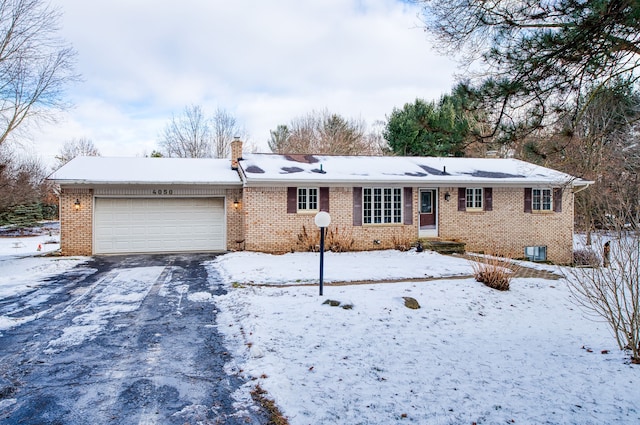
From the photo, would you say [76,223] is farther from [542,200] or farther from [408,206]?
[542,200]

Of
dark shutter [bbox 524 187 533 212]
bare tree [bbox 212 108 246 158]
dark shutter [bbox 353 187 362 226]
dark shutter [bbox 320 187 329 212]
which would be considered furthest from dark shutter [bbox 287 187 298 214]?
bare tree [bbox 212 108 246 158]

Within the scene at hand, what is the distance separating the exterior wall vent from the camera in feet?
51.4

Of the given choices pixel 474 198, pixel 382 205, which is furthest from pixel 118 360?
pixel 474 198

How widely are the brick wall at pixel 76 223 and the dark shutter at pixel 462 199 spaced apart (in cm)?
1354

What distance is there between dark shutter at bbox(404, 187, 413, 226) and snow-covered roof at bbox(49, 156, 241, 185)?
6.31 meters

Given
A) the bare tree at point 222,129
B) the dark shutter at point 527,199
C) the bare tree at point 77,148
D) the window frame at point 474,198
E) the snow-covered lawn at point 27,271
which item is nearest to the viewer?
the snow-covered lawn at point 27,271

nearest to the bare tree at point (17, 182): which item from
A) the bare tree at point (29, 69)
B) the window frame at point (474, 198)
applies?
the bare tree at point (29, 69)

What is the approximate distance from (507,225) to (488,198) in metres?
1.38

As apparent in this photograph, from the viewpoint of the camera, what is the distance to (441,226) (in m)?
14.8

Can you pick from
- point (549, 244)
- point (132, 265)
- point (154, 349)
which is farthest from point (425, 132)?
point (549, 244)

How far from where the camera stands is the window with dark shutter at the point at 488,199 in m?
15.2

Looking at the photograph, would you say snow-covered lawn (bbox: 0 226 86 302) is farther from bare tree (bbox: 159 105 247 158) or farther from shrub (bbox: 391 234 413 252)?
bare tree (bbox: 159 105 247 158)

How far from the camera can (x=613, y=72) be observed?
422 centimetres

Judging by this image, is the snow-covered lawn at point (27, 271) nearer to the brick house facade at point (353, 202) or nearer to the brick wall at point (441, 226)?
the brick house facade at point (353, 202)
